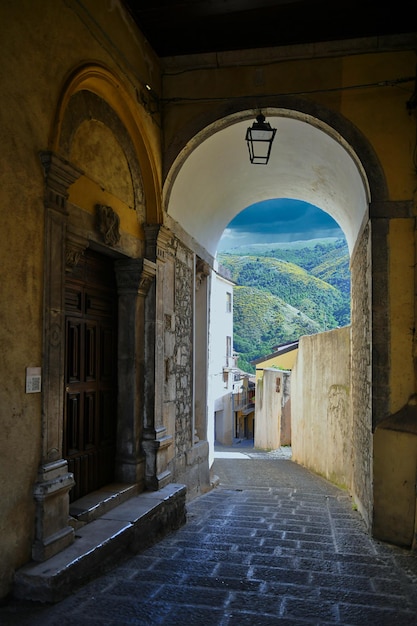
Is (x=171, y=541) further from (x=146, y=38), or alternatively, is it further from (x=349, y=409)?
(x=146, y=38)

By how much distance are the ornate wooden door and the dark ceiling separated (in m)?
2.45

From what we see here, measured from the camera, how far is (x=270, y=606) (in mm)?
3117

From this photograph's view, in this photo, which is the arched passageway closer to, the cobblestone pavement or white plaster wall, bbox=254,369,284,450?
the cobblestone pavement

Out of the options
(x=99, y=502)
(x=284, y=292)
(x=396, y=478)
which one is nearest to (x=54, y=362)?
(x=99, y=502)

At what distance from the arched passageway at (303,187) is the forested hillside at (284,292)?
30664 mm

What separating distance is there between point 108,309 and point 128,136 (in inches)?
67.0

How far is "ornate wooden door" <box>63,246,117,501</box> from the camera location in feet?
14.2

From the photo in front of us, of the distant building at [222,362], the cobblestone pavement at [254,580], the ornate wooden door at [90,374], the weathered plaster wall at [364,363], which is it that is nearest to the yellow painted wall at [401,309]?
the weathered plaster wall at [364,363]

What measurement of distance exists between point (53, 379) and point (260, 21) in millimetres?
4065

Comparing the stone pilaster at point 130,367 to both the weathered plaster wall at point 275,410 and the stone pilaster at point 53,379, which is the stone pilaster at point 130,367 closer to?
the stone pilaster at point 53,379

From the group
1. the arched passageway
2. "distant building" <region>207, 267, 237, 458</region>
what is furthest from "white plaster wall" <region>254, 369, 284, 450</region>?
the arched passageway

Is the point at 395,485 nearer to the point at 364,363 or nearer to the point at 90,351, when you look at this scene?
the point at 364,363

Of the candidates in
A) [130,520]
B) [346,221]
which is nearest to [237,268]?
[346,221]

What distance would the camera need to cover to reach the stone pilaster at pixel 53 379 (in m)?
3.27
